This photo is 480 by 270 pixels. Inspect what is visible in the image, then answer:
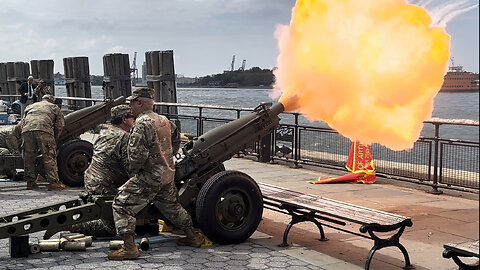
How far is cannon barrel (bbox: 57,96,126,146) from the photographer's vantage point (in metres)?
11.8

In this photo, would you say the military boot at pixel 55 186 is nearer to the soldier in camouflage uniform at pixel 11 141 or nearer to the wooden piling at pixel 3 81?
the soldier in camouflage uniform at pixel 11 141

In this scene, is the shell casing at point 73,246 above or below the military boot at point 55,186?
above

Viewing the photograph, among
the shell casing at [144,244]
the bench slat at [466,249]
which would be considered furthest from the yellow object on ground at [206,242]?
the bench slat at [466,249]

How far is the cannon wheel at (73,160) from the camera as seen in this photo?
11273mm

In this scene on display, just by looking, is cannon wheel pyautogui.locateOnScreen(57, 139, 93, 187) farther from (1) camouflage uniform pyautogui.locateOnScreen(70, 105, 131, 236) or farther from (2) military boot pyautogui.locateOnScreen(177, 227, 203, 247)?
(2) military boot pyautogui.locateOnScreen(177, 227, 203, 247)

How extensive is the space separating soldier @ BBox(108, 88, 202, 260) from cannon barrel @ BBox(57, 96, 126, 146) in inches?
207

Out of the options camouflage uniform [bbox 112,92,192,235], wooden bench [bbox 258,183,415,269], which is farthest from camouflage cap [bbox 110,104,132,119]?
wooden bench [bbox 258,183,415,269]

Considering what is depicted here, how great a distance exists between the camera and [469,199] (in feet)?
32.4

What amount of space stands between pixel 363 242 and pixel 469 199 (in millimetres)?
3415

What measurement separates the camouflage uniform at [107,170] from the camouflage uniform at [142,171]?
0.74 m

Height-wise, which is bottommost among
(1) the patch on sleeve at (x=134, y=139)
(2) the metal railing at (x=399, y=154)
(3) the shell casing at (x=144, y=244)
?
(3) the shell casing at (x=144, y=244)

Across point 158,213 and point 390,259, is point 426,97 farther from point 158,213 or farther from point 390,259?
point 158,213

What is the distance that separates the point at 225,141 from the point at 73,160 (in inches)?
189

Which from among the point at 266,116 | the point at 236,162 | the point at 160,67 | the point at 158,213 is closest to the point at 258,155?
the point at 236,162
